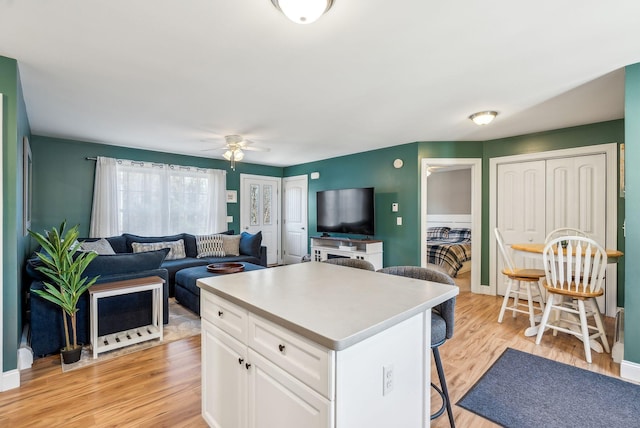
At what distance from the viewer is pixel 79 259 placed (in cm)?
242

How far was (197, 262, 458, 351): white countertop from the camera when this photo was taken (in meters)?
0.99

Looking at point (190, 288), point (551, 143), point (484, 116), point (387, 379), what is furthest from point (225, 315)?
point (551, 143)

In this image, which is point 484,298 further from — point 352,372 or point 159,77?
point 159,77

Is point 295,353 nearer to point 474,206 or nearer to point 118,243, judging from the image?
point 474,206

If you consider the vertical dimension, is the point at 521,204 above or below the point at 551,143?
below

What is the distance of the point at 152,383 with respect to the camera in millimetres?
2178

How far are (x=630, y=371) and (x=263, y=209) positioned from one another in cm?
594

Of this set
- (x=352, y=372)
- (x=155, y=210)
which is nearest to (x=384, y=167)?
(x=155, y=210)

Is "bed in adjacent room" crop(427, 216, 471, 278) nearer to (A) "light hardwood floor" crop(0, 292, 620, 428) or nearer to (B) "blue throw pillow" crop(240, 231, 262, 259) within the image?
(A) "light hardwood floor" crop(0, 292, 620, 428)

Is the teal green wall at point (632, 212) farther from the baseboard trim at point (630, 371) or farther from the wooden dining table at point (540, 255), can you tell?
the wooden dining table at point (540, 255)

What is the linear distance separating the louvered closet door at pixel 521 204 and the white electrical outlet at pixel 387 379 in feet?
13.1

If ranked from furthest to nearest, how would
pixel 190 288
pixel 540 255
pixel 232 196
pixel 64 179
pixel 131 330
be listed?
1. pixel 232 196
2. pixel 64 179
3. pixel 190 288
4. pixel 131 330
5. pixel 540 255

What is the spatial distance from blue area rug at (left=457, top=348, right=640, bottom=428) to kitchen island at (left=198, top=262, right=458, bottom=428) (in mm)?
894

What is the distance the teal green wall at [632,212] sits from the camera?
219 centimetres
